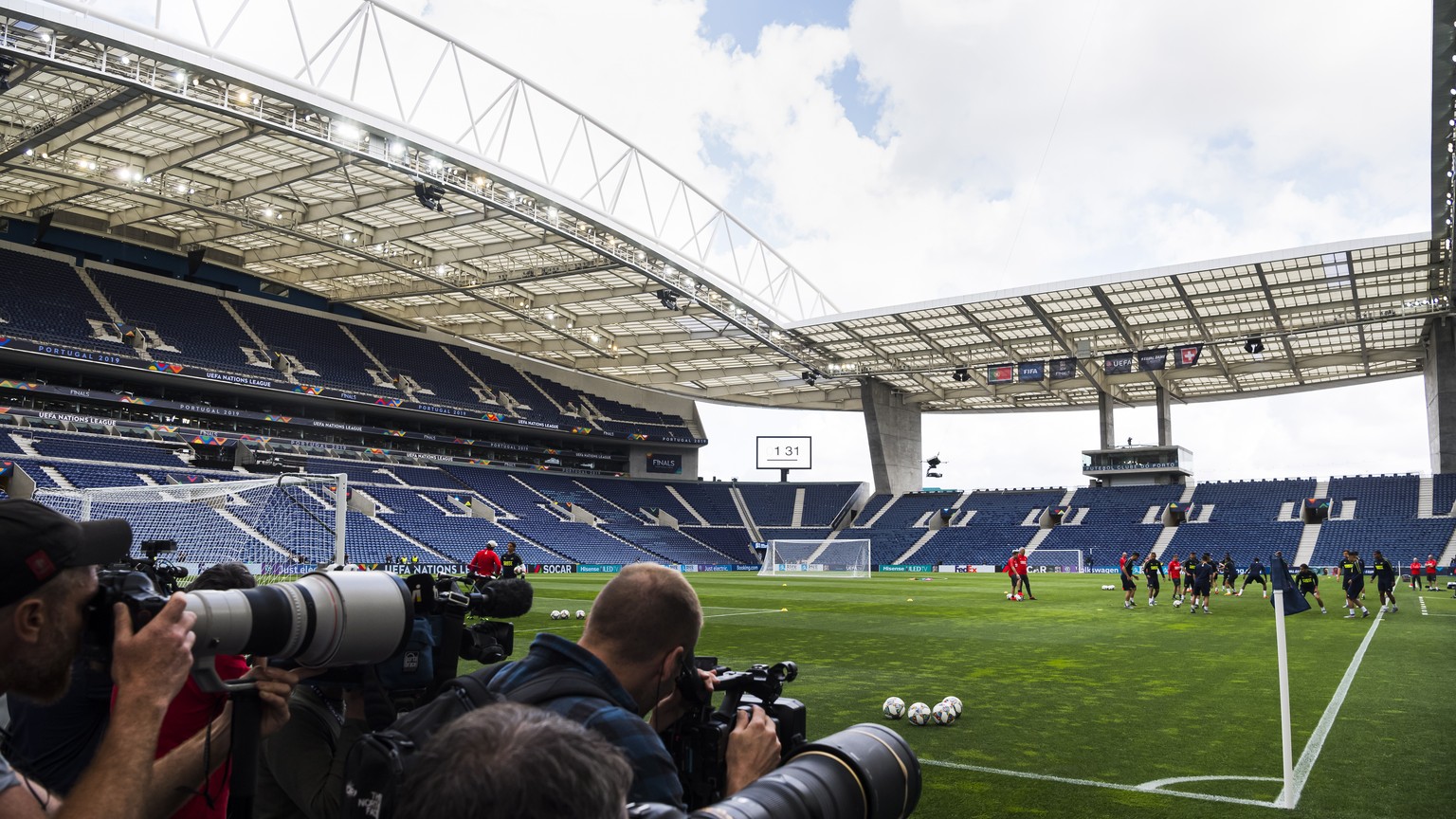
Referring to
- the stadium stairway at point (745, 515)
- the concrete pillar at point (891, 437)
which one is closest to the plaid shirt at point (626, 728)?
the concrete pillar at point (891, 437)

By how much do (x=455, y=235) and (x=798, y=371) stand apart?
2314 centimetres

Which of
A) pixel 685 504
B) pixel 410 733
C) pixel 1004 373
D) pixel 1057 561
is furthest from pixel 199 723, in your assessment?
pixel 685 504

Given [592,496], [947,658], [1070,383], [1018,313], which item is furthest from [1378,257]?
[592,496]

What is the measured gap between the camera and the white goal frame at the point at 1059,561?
4569 centimetres

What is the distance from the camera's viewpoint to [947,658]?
1294 centimetres

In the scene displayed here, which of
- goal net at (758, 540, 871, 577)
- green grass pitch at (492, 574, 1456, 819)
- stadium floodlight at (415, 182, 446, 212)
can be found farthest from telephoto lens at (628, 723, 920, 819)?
goal net at (758, 540, 871, 577)

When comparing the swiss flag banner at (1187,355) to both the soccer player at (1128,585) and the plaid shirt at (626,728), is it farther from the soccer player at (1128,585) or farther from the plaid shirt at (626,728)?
the plaid shirt at (626,728)

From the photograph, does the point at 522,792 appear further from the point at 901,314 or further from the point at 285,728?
the point at 901,314

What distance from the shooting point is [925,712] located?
8445mm

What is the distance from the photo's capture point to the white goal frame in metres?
45.7

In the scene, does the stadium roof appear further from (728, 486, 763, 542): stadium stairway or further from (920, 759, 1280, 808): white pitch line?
(920, 759, 1280, 808): white pitch line

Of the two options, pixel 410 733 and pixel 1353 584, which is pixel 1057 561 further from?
pixel 410 733

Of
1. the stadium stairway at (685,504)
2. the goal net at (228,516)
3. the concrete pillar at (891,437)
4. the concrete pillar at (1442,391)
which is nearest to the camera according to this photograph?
the goal net at (228,516)

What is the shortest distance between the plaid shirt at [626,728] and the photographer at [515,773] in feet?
2.40
